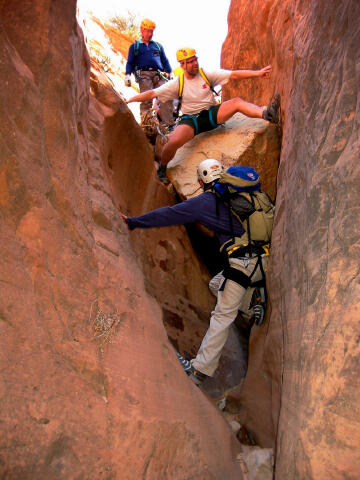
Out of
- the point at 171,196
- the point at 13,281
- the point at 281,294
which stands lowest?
the point at 171,196

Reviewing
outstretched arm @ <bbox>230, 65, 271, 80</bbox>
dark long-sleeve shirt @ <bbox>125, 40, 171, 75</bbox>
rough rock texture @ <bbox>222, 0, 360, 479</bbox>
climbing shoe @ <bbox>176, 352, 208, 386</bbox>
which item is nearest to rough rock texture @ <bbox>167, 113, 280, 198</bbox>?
outstretched arm @ <bbox>230, 65, 271, 80</bbox>

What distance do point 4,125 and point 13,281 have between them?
0.94 meters

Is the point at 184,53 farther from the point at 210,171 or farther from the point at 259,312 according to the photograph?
the point at 259,312

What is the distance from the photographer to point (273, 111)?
584 centimetres

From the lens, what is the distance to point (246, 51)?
25.9 ft

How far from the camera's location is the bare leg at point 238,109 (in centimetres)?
617

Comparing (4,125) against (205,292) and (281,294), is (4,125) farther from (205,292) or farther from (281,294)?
(205,292)

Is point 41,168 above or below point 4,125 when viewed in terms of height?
below

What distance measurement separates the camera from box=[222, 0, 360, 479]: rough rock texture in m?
2.28

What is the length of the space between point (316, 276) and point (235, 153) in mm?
3909

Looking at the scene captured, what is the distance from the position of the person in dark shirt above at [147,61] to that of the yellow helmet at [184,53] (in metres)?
2.11

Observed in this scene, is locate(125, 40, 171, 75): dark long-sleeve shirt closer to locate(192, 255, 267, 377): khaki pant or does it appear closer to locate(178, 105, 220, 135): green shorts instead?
locate(178, 105, 220, 135): green shorts

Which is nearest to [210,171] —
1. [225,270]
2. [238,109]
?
[225,270]

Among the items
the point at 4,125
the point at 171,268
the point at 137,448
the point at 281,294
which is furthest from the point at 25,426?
the point at 171,268
